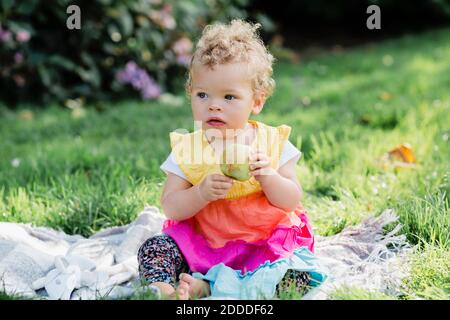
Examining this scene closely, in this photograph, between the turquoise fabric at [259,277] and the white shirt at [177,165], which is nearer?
the turquoise fabric at [259,277]

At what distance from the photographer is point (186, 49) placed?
19.2 ft

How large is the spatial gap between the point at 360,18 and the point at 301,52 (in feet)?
4.58

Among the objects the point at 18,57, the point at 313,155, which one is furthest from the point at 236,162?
the point at 18,57

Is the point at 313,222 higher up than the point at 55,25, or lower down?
lower down

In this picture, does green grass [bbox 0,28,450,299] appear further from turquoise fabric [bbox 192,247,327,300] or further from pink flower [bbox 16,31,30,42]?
pink flower [bbox 16,31,30,42]

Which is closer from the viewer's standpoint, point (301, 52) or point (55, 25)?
point (55, 25)

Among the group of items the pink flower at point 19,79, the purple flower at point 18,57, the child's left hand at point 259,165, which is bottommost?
the child's left hand at point 259,165

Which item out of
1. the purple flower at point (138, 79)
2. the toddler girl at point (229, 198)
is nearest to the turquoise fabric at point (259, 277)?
the toddler girl at point (229, 198)

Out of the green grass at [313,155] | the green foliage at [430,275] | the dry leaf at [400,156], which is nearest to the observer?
the green foliage at [430,275]

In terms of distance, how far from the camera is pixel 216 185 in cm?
227

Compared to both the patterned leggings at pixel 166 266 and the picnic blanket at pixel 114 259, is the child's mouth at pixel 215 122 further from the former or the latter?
the picnic blanket at pixel 114 259

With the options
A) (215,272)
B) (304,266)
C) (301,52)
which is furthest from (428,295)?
(301,52)

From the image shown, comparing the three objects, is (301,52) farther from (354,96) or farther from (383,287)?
(383,287)

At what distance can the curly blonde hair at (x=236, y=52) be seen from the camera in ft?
7.66
